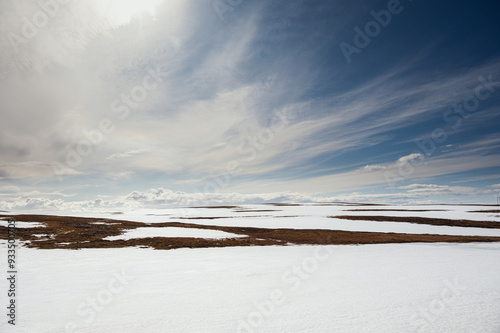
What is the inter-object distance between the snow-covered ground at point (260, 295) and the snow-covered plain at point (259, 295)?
0.03 metres

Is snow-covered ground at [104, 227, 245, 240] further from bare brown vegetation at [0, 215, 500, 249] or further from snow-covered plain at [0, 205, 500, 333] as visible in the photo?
snow-covered plain at [0, 205, 500, 333]

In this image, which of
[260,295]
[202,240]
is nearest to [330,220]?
[202,240]

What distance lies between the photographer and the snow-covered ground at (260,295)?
20.1ft

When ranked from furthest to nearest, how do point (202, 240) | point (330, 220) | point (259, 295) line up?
point (330, 220) < point (202, 240) < point (259, 295)

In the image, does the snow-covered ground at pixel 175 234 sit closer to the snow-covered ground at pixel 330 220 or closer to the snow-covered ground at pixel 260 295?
the snow-covered ground at pixel 330 220

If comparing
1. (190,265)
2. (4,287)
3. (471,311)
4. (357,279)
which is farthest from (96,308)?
(471,311)

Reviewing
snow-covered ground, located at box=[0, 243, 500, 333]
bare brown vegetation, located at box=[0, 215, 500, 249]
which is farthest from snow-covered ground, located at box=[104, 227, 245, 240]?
snow-covered ground, located at box=[0, 243, 500, 333]

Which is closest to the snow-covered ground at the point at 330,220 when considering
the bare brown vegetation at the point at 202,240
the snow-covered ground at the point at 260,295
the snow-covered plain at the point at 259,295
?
the bare brown vegetation at the point at 202,240

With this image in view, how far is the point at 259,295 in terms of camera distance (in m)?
8.37

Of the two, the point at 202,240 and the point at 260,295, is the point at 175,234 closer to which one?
the point at 202,240

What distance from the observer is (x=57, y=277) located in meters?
10.6

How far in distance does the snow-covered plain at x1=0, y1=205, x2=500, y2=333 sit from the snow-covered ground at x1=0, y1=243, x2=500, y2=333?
31 millimetres

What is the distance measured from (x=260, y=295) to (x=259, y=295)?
37 millimetres

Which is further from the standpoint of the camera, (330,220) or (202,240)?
(330,220)
